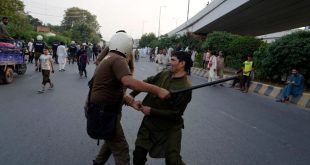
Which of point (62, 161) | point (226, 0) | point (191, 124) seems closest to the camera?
point (62, 161)

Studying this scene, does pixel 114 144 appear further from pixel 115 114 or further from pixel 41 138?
pixel 41 138

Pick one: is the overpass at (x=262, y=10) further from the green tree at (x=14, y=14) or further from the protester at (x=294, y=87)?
the green tree at (x=14, y=14)

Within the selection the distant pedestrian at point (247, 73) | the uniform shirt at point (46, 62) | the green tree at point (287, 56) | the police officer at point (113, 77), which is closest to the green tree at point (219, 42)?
the green tree at point (287, 56)

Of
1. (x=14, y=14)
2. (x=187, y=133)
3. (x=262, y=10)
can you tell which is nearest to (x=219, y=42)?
(x=262, y=10)

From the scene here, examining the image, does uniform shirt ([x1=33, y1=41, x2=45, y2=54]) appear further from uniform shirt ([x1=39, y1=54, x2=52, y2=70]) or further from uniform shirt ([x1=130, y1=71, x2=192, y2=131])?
uniform shirt ([x1=130, y1=71, x2=192, y2=131])

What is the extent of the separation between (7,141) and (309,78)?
14.1 m

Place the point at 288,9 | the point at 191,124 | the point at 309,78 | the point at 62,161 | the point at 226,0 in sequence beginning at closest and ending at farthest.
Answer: the point at 62,161, the point at 191,124, the point at 309,78, the point at 288,9, the point at 226,0

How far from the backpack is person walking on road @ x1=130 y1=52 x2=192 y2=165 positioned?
0.32 meters

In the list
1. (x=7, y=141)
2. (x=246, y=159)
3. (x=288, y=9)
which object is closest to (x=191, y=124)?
(x=246, y=159)

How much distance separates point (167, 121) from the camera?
370cm

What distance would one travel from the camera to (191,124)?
25.2ft

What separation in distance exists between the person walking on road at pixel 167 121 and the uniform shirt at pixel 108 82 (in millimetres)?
324

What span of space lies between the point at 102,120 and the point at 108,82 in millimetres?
372

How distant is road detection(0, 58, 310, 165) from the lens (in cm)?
515
